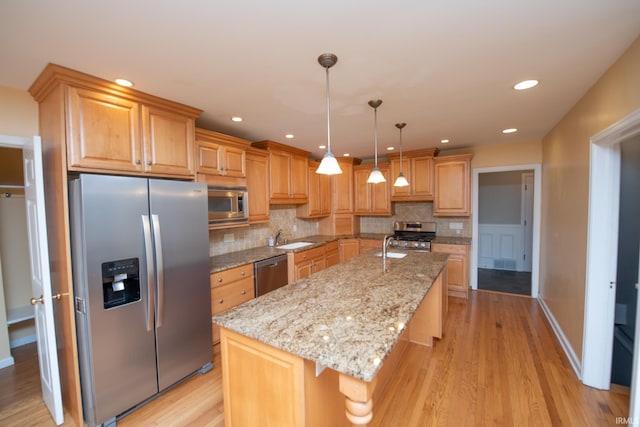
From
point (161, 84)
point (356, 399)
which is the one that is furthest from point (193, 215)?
point (356, 399)

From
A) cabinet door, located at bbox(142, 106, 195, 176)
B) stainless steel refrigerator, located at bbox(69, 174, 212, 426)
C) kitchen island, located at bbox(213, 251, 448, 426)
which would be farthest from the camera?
cabinet door, located at bbox(142, 106, 195, 176)

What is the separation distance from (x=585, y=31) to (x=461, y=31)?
66 cm

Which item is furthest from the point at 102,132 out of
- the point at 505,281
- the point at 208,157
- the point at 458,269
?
the point at 505,281

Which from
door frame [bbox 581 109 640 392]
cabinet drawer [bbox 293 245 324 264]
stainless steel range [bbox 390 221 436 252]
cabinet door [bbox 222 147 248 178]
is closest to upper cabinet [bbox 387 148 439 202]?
stainless steel range [bbox 390 221 436 252]

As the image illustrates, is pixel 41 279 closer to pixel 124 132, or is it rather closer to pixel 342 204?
pixel 124 132

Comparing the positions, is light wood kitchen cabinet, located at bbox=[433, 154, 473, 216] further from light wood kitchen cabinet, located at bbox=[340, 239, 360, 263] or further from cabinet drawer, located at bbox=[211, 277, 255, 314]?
cabinet drawer, located at bbox=[211, 277, 255, 314]

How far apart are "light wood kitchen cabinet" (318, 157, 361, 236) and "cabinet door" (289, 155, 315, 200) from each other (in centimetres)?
77

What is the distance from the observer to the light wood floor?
1.77 meters

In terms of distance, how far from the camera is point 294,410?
116 centimetres

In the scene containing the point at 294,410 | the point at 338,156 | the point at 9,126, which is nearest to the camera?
the point at 294,410

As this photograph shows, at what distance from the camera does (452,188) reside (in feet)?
13.5

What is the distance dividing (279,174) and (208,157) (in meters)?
1.22

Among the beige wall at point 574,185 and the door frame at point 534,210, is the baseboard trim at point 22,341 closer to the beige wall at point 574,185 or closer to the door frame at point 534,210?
the beige wall at point 574,185

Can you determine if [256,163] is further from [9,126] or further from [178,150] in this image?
[9,126]
